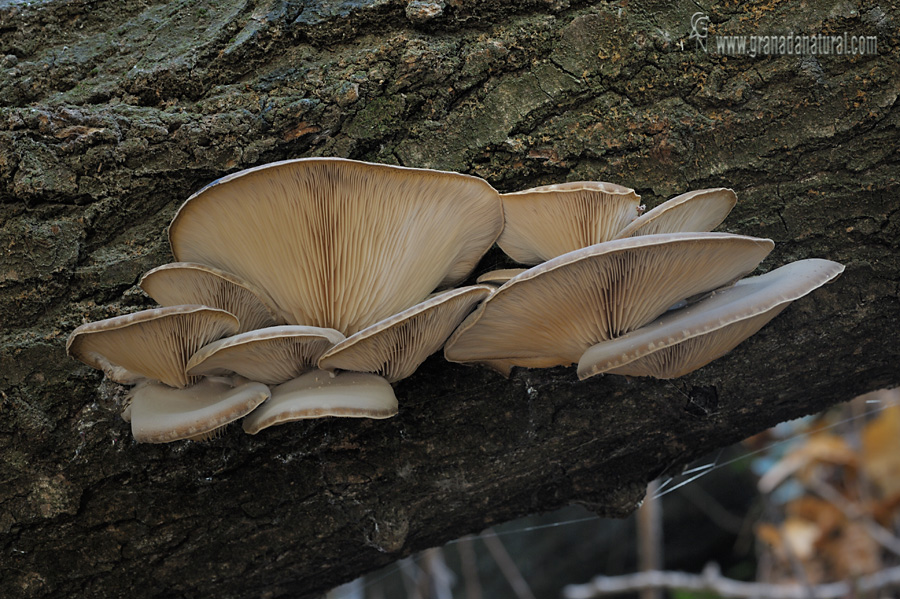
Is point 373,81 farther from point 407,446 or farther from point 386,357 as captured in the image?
point 407,446

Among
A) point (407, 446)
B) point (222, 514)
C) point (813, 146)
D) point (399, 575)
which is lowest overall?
point (399, 575)

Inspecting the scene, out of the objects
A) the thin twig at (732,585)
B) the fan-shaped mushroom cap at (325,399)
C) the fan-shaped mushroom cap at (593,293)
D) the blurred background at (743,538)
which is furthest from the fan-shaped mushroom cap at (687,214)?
the blurred background at (743,538)

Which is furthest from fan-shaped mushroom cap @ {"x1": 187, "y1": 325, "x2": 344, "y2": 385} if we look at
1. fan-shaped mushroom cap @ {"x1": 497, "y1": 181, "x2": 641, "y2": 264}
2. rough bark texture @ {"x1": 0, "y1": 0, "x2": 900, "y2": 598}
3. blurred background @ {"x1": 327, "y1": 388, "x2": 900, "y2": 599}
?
blurred background @ {"x1": 327, "y1": 388, "x2": 900, "y2": 599}

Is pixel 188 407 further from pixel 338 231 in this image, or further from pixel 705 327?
pixel 705 327

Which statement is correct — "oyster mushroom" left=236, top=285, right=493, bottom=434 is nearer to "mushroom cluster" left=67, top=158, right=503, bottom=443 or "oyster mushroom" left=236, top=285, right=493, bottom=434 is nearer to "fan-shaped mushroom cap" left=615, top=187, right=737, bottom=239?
"mushroom cluster" left=67, top=158, right=503, bottom=443

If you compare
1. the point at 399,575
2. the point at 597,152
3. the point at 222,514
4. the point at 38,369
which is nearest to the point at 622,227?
the point at 597,152
